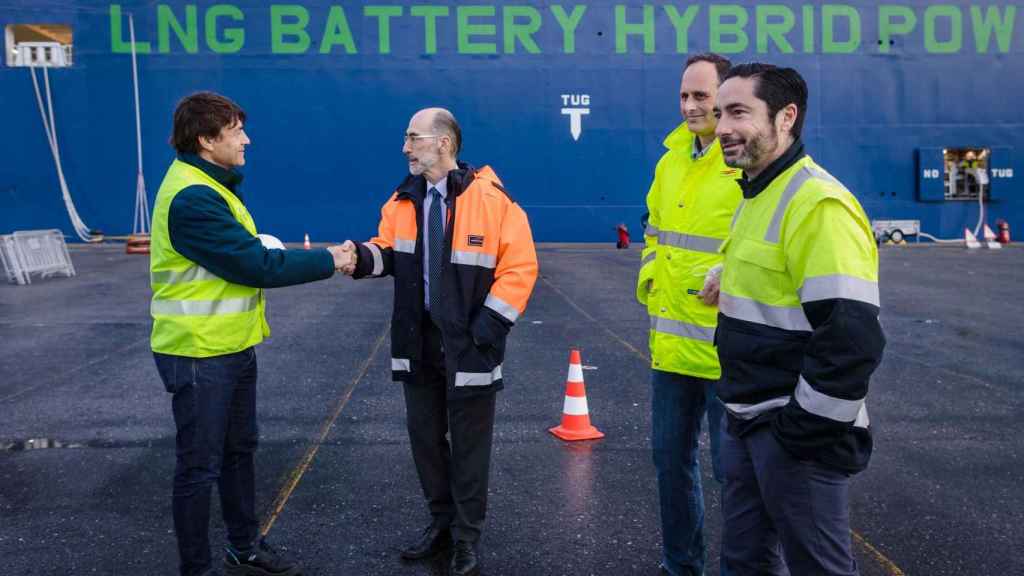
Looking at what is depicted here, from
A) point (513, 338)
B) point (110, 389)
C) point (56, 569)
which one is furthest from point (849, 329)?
point (513, 338)

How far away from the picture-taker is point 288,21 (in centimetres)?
2400

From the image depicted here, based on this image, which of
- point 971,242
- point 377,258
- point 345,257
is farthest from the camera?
point 971,242

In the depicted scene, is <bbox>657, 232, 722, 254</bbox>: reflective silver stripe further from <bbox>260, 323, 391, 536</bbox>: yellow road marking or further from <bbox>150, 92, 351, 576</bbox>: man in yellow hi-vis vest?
<bbox>260, 323, 391, 536</bbox>: yellow road marking

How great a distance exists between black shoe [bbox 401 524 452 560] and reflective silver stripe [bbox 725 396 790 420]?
1.96 m

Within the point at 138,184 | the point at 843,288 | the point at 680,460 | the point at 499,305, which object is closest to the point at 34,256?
the point at 138,184

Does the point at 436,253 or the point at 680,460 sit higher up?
the point at 436,253

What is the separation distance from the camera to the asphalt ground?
14.1 feet

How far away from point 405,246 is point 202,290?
0.87 m

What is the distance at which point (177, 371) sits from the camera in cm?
362

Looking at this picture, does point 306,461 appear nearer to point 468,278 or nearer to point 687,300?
point 468,278

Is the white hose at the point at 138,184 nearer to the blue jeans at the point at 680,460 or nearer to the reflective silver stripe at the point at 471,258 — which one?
the reflective silver stripe at the point at 471,258

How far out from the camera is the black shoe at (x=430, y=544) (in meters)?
4.14

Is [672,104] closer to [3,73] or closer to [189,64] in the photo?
[189,64]

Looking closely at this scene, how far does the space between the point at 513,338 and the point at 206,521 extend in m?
6.63
